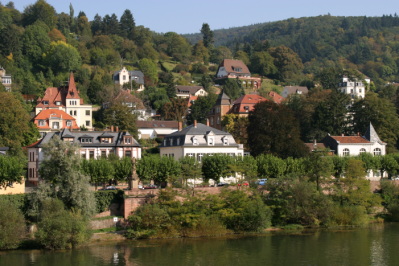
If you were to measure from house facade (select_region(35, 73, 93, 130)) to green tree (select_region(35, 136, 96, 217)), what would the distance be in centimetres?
4393

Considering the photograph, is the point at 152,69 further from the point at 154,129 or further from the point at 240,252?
the point at 240,252

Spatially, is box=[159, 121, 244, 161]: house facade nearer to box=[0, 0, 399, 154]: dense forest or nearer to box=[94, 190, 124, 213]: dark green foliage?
box=[0, 0, 399, 154]: dense forest

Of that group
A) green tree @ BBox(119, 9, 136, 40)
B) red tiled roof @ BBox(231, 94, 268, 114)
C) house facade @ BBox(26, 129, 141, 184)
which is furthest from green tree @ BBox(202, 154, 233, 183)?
green tree @ BBox(119, 9, 136, 40)

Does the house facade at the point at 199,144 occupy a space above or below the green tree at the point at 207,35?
below

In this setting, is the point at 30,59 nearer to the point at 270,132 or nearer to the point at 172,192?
the point at 270,132

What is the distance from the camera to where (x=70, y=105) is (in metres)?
94.2

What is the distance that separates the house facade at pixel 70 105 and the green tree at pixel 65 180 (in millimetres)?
43933

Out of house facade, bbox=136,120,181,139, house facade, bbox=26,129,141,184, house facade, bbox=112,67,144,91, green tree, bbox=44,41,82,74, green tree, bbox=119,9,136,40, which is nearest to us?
house facade, bbox=26,129,141,184

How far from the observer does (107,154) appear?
68562mm

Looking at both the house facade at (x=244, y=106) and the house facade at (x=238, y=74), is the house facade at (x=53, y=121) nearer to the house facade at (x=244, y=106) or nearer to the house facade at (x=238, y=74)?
the house facade at (x=244, y=106)

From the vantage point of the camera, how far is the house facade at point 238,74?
132113 millimetres

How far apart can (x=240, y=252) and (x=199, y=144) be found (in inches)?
980

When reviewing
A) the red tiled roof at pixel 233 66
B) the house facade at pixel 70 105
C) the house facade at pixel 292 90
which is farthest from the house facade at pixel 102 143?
the red tiled roof at pixel 233 66

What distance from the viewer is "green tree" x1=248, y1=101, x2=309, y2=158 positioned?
225 ft
